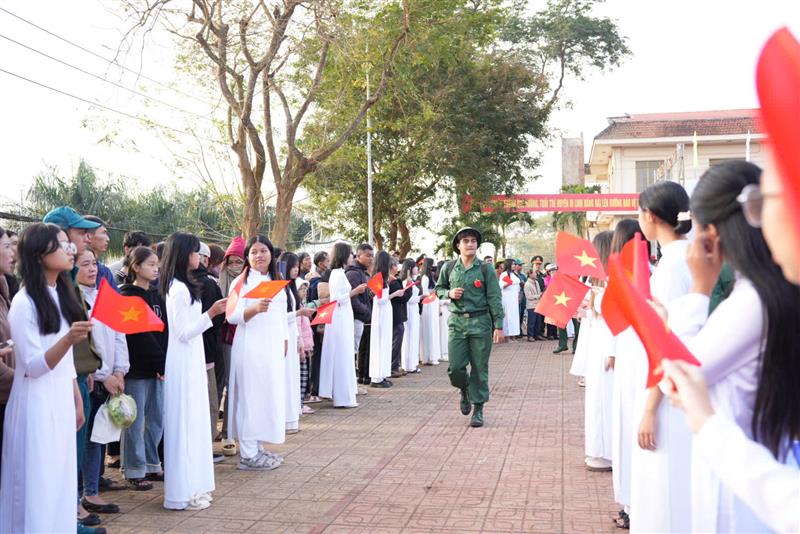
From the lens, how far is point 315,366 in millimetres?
11664

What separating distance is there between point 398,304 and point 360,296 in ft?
6.64

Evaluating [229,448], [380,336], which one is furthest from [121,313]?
[380,336]

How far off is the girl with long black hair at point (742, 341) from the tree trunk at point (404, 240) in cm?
2538

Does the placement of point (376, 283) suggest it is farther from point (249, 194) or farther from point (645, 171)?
point (645, 171)

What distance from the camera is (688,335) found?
9.96ft

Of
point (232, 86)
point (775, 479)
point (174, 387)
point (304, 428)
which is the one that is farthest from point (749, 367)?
point (232, 86)

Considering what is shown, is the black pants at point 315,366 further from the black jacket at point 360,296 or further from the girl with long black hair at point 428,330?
the girl with long black hair at point 428,330

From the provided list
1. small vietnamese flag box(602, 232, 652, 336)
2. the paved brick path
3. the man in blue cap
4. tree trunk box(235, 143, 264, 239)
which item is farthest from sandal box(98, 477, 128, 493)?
tree trunk box(235, 143, 264, 239)

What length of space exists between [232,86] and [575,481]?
34.6 ft

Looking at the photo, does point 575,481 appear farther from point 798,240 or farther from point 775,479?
point 798,240

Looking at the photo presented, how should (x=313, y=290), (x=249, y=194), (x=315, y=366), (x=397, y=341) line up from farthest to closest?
1. (x=249, y=194)
2. (x=397, y=341)
3. (x=315, y=366)
4. (x=313, y=290)

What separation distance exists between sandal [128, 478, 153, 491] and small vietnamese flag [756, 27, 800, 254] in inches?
239

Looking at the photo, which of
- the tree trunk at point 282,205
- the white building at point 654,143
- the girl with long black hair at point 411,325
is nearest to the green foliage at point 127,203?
the tree trunk at point 282,205

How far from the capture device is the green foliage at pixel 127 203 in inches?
766
